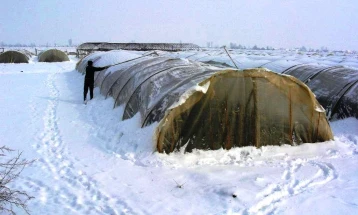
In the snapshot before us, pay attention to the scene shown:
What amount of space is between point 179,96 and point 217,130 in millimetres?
1174

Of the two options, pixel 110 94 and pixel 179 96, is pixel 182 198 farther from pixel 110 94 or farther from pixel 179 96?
pixel 110 94

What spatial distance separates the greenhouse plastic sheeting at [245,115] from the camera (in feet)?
23.2

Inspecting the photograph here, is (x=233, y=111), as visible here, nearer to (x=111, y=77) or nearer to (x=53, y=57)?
(x=111, y=77)

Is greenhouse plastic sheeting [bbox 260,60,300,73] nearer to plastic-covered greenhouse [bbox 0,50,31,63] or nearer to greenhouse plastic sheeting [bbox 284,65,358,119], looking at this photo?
greenhouse plastic sheeting [bbox 284,65,358,119]

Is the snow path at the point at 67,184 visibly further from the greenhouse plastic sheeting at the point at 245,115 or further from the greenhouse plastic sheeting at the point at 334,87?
the greenhouse plastic sheeting at the point at 334,87

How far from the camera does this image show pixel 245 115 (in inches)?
295

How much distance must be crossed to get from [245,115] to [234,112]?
28 cm

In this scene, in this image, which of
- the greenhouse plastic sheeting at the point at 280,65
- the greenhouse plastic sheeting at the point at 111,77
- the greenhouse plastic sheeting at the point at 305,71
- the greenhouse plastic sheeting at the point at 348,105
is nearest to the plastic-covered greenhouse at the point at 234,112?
the greenhouse plastic sheeting at the point at 348,105

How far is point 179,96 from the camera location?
22.9 ft

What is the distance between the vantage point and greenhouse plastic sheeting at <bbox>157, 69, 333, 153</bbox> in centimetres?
708

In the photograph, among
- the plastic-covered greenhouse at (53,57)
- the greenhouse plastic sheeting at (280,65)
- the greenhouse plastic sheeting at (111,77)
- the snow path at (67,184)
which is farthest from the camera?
the plastic-covered greenhouse at (53,57)

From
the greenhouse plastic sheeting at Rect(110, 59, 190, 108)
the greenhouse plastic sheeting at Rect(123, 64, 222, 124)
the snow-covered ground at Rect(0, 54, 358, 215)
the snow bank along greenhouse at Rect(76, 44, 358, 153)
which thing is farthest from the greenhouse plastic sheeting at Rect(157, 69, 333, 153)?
the greenhouse plastic sheeting at Rect(110, 59, 190, 108)

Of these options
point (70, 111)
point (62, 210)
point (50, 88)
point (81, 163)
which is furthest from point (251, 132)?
point (50, 88)

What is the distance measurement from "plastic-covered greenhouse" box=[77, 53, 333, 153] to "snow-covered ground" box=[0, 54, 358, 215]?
0.29 m
